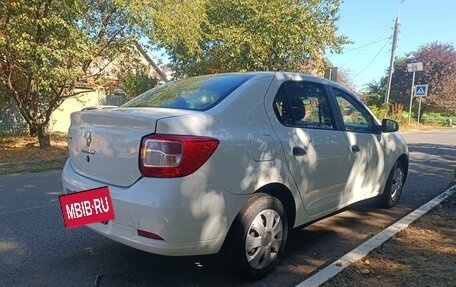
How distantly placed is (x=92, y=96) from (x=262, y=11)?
945cm

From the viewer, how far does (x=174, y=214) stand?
280 cm

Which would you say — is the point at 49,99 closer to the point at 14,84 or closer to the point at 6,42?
the point at 14,84

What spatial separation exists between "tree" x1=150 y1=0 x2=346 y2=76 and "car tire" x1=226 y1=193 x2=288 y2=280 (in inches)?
513

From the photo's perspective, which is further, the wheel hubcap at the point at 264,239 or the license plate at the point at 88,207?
the wheel hubcap at the point at 264,239

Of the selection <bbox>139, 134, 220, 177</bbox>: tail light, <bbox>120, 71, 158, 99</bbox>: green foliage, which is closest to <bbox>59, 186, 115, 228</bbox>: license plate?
<bbox>139, 134, 220, 177</bbox>: tail light

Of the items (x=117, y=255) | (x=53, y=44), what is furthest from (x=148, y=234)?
(x=53, y=44)

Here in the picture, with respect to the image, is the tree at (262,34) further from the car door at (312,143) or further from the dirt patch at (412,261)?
the dirt patch at (412,261)

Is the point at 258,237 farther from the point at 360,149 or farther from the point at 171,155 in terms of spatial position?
the point at 360,149

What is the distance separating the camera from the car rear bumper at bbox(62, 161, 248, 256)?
9.21 feet

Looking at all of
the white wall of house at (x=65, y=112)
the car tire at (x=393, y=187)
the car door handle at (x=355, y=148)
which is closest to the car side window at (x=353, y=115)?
the car door handle at (x=355, y=148)

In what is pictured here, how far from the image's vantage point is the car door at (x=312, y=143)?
11.8 ft

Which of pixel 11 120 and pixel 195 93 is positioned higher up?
pixel 195 93

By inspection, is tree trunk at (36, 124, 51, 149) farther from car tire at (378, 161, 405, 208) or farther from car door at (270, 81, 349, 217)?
car door at (270, 81, 349, 217)

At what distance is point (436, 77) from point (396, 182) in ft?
135
